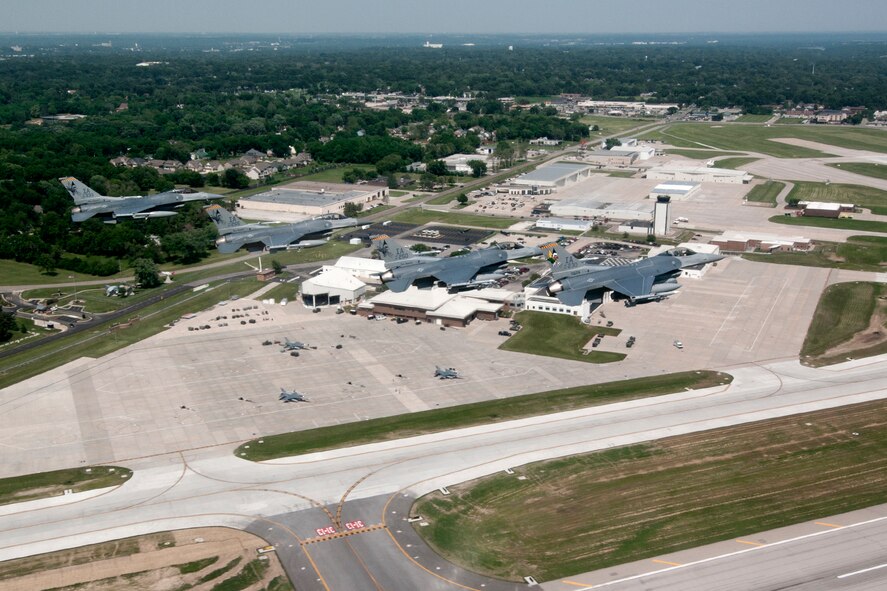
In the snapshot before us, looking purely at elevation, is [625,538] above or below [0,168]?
below

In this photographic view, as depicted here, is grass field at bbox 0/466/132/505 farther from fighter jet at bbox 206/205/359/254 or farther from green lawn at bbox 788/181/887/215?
green lawn at bbox 788/181/887/215

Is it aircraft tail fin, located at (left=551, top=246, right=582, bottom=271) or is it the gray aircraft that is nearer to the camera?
the gray aircraft

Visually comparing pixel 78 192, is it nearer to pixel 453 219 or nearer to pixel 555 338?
pixel 453 219

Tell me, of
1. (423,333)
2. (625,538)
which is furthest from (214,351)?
(625,538)

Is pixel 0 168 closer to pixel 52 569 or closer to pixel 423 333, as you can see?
pixel 423 333

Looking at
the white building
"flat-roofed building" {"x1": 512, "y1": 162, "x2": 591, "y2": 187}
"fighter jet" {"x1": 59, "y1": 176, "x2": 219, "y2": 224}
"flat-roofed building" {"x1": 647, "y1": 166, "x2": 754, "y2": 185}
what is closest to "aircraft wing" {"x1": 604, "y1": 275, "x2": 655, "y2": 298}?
Result: the white building

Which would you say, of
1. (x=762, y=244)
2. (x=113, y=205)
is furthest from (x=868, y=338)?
(x=113, y=205)
